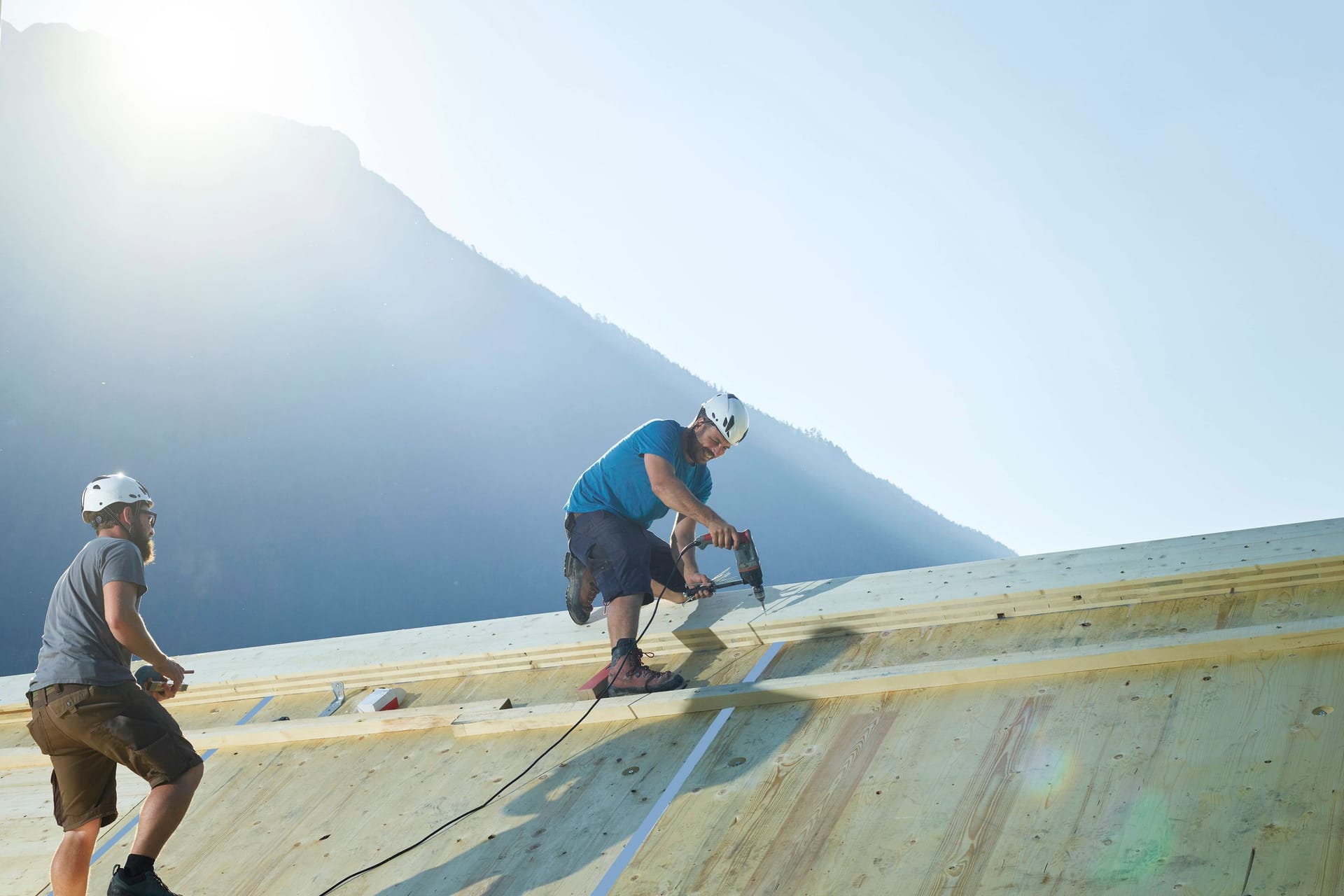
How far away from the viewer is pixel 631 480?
→ 484 cm

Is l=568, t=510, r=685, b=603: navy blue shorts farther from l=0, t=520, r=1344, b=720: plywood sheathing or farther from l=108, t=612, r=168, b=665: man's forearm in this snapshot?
l=108, t=612, r=168, b=665: man's forearm

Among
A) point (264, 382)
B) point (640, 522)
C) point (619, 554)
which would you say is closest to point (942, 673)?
point (619, 554)

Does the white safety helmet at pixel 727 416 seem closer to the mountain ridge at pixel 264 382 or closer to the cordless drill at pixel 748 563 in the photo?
the cordless drill at pixel 748 563

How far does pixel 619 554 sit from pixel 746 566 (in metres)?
0.58

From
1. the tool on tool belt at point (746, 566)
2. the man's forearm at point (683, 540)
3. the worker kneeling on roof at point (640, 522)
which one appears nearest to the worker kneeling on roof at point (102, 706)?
the worker kneeling on roof at point (640, 522)

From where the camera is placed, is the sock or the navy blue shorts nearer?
the sock

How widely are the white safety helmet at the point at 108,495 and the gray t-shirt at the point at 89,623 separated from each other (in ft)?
0.40

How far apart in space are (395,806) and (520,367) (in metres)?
59.3

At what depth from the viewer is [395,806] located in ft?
12.7

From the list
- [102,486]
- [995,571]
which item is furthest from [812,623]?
[102,486]

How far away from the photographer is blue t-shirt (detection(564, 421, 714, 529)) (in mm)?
4797

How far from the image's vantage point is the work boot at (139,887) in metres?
3.19

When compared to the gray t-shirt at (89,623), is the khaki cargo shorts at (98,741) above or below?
below

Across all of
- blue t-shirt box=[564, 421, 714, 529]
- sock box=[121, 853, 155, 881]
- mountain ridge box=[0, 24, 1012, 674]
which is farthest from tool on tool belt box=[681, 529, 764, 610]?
mountain ridge box=[0, 24, 1012, 674]
